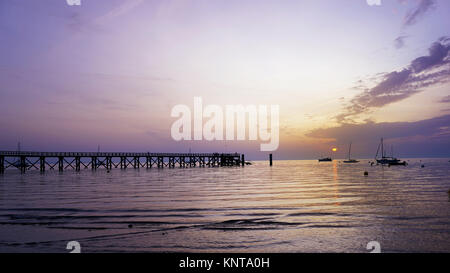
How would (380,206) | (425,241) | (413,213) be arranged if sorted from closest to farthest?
(425,241), (413,213), (380,206)

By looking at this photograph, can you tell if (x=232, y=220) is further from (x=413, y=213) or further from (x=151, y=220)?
(x=413, y=213)
